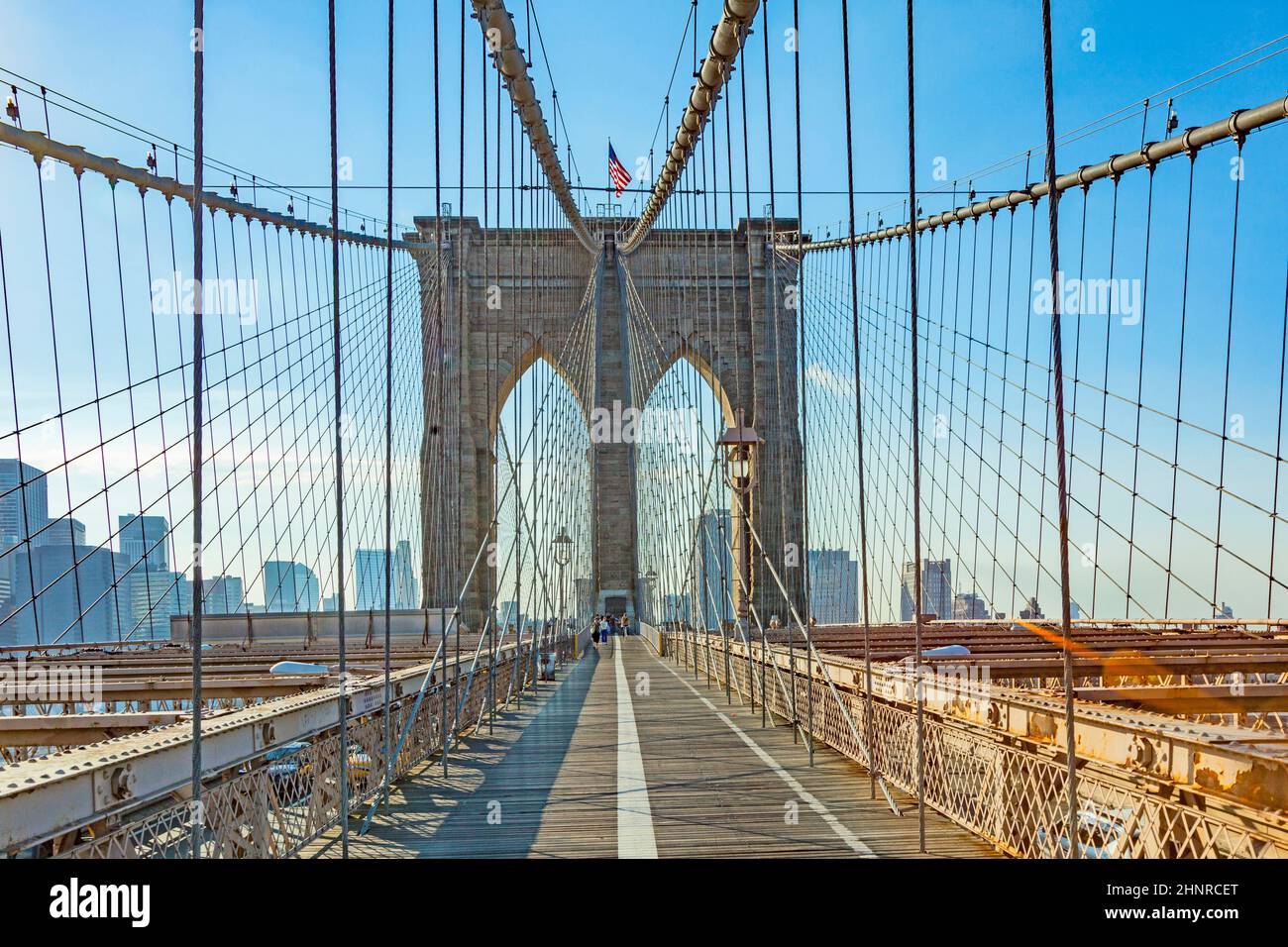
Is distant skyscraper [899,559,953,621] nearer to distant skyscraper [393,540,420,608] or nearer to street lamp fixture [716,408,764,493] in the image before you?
street lamp fixture [716,408,764,493]

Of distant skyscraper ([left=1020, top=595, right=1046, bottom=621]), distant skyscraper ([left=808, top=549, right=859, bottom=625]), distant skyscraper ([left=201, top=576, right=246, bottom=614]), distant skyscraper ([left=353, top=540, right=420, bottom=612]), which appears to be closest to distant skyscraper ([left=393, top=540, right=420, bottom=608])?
distant skyscraper ([left=353, top=540, right=420, bottom=612])

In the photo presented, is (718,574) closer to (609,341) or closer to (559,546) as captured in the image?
(559,546)

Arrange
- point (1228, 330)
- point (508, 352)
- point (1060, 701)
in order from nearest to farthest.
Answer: point (1060, 701) < point (1228, 330) < point (508, 352)

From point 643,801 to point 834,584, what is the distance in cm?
2723

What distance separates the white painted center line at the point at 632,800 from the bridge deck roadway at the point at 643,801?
1 centimetres

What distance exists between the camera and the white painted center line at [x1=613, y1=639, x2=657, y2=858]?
196 inches

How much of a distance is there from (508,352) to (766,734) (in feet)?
102

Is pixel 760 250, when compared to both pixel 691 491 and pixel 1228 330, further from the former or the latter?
pixel 1228 330

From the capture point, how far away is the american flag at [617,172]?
100 ft

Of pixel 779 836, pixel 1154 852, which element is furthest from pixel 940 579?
pixel 1154 852

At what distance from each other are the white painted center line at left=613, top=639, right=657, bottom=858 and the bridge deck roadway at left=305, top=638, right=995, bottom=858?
0.01 meters
